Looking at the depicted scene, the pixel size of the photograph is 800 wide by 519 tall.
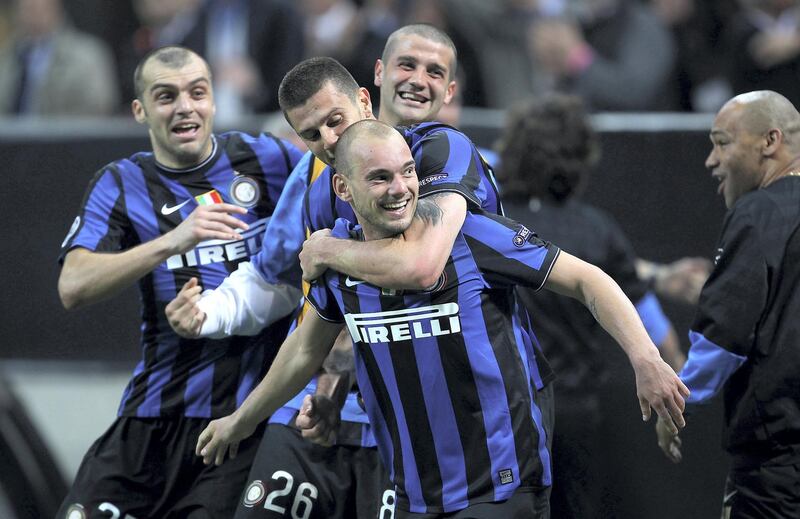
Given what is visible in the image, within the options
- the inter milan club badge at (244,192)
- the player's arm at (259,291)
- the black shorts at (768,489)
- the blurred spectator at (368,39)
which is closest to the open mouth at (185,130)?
the inter milan club badge at (244,192)

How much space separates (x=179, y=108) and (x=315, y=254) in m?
1.41

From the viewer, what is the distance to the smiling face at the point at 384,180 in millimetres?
4055

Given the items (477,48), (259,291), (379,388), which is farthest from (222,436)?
(477,48)

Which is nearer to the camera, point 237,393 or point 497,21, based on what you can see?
point 237,393

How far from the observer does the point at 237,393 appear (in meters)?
5.40

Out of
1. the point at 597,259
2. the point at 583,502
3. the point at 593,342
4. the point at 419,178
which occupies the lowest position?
the point at 583,502

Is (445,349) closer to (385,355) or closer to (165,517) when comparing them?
(385,355)

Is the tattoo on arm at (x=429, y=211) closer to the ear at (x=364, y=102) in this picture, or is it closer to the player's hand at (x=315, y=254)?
the player's hand at (x=315, y=254)

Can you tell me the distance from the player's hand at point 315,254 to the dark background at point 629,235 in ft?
9.13

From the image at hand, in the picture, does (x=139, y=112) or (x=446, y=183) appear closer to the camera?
(x=446, y=183)

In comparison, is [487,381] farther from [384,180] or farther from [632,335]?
[384,180]

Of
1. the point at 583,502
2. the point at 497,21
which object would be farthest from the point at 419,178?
the point at 497,21

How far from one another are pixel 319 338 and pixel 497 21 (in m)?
5.95

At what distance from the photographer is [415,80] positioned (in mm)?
5062
